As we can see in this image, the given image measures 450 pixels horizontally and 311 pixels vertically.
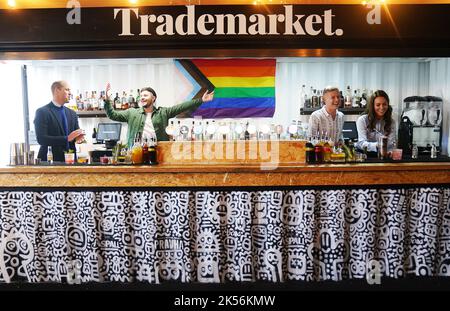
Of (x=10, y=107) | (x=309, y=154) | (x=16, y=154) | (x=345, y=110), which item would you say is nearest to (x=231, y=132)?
(x=309, y=154)

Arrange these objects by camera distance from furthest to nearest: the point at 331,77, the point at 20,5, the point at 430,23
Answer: the point at 331,77 → the point at 20,5 → the point at 430,23

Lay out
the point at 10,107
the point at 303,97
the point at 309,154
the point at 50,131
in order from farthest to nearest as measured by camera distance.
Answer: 1. the point at 10,107
2. the point at 303,97
3. the point at 50,131
4. the point at 309,154

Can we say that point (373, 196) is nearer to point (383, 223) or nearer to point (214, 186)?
point (383, 223)

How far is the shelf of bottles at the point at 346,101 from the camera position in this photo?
695 centimetres

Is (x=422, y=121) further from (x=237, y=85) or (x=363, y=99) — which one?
(x=237, y=85)

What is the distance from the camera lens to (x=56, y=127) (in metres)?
4.99

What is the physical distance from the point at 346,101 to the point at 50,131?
191 inches

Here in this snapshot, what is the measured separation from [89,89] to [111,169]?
4.52 meters

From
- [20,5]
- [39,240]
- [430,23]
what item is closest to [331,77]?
[430,23]

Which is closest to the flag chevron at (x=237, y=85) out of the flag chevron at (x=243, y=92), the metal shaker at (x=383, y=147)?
the flag chevron at (x=243, y=92)

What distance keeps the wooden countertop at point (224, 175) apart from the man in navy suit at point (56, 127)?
1.32 meters
